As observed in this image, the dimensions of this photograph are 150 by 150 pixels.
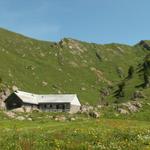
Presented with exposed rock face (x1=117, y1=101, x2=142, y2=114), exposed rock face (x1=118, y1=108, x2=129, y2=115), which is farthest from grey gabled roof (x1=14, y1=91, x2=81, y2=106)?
exposed rock face (x1=118, y1=108, x2=129, y2=115)

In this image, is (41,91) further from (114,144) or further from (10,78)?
(114,144)

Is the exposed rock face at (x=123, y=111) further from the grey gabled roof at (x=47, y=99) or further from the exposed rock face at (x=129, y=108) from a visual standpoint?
the grey gabled roof at (x=47, y=99)

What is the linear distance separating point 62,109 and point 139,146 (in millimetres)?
134877

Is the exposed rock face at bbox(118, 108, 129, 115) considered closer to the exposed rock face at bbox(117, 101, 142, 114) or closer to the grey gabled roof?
the exposed rock face at bbox(117, 101, 142, 114)

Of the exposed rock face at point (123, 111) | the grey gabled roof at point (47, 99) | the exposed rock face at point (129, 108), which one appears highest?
the grey gabled roof at point (47, 99)

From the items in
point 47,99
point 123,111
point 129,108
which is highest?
point 47,99

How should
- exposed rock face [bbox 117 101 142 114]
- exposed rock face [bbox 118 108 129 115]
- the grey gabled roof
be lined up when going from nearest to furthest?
exposed rock face [bbox 118 108 129 115]
exposed rock face [bbox 117 101 142 114]
the grey gabled roof

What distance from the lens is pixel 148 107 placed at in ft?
359

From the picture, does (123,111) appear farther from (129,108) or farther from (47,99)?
(47,99)

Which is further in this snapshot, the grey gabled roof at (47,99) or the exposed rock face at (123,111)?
the grey gabled roof at (47,99)

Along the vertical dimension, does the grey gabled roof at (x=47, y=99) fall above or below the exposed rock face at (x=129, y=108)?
above

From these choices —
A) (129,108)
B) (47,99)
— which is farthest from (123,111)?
(47,99)

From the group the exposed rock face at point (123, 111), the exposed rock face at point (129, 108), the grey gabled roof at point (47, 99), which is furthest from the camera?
the grey gabled roof at point (47, 99)

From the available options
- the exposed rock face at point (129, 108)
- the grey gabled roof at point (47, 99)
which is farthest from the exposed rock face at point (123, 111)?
the grey gabled roof at point (47, 99)
